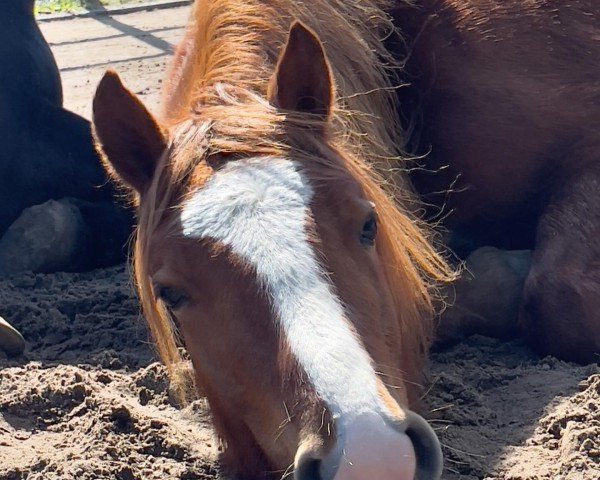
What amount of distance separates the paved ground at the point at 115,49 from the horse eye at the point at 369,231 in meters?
4.18

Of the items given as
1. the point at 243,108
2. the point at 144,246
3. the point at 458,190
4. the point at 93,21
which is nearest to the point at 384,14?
the point at 458,190

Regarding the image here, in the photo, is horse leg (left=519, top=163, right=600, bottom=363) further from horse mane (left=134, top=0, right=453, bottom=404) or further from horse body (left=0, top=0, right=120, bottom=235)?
horse body (left=0, top=0, right=120, bottom=235)

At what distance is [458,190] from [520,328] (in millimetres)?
624

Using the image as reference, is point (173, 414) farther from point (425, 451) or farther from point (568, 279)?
point (568, 279)

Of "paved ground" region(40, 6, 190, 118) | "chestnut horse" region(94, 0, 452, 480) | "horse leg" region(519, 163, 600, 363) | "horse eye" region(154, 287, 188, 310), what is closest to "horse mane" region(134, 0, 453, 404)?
"chestnut horse" region(94, 0, 452, 480)

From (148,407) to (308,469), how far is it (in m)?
1.35

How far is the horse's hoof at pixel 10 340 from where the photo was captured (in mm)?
3756

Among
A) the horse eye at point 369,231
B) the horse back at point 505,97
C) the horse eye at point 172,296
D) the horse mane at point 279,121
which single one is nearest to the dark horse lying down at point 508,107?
the horse back at point 505,97

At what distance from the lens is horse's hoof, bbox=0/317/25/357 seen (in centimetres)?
376

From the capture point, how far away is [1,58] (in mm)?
5070

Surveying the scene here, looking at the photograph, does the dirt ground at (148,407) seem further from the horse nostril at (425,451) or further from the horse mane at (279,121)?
the horse nostril at (425,451)

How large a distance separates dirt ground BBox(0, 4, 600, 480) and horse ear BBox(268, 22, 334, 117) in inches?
40.3

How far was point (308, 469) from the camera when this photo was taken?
2133mm

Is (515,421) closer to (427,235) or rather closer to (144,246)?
(427,235)
